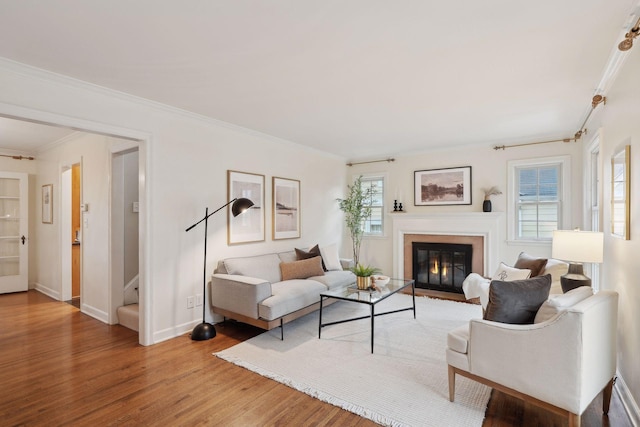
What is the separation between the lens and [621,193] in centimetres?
238

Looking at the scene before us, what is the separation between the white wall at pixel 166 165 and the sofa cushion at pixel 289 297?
882mm

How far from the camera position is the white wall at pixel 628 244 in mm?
2023

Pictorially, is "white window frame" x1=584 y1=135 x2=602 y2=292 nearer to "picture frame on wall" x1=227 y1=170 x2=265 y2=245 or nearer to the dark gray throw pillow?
the dark gray throw pillow

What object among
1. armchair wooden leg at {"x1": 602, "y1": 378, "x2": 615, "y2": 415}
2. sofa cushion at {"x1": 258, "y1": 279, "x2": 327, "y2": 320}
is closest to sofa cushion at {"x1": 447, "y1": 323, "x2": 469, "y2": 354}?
armchair wooden leg at {"x1": 602, "y1": 378, "x2": 615, "y2": 415}

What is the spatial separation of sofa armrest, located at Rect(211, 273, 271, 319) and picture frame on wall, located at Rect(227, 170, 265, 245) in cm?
61

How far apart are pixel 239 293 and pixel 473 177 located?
410 cm

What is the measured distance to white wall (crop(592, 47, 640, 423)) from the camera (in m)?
2.02

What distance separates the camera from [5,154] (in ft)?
18.4

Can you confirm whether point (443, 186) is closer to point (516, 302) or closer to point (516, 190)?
point (516, 190)

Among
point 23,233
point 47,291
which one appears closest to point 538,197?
point 47,291

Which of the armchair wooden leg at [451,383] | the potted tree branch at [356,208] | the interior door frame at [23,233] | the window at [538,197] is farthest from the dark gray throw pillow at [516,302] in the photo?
the interior door frame at [23,233]

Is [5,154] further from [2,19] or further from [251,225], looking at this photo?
[2,19]

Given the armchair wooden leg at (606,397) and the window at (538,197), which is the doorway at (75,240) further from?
the window at (538,197)

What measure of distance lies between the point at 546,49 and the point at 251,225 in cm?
358
